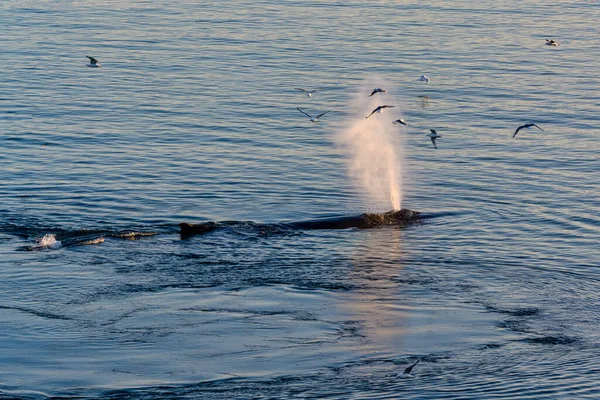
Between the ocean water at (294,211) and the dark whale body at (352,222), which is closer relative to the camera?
the ocean water at (294,211)

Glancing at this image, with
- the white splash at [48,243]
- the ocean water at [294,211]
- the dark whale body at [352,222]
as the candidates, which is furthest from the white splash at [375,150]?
the white splash at [48,243]

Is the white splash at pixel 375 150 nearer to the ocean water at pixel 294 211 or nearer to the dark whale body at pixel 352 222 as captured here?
the ocean water at pixel 294 211

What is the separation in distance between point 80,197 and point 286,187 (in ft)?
22.6

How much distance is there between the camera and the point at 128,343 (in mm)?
24453

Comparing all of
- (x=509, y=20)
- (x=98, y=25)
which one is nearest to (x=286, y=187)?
(x=98, y=25)

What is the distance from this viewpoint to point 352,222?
34188mm

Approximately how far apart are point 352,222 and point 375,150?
11508mm

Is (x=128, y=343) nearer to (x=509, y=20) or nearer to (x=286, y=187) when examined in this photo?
(x=286, y=187)

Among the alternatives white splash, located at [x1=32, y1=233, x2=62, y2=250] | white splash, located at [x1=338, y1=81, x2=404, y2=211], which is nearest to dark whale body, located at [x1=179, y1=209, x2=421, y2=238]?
white splash, located at [x1=338, y1=81, x2=404, y2=211]

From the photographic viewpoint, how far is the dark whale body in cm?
3247

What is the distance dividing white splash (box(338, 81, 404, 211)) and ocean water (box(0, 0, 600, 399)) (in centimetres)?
15

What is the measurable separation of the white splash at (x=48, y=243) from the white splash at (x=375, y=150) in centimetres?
1052

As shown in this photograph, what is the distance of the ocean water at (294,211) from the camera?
23500 millimetres

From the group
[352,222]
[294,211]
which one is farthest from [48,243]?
[352,222]
